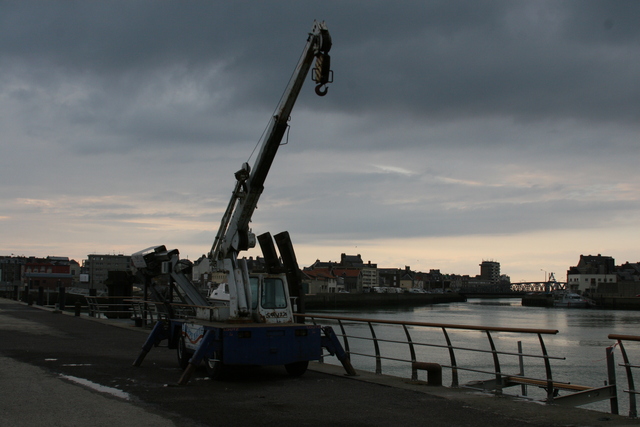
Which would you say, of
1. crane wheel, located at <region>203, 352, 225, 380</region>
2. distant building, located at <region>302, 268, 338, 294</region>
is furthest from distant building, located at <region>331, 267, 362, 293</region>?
crane wheel, located at <region>203, 352, 225, 380</region>

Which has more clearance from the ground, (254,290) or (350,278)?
(350,278)

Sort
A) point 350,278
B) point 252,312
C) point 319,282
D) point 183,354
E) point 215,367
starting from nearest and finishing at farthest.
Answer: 1. point 215,367
2. point 252,312
3. point 183,354
4. point 319,282
5. point 350,278

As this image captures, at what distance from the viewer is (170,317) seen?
16469mm

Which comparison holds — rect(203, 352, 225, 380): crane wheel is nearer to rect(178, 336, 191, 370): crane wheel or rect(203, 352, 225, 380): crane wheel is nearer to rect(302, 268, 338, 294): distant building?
rect(178, 336, 191, 370): crane wheel

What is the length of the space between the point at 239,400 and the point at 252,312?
322 cm

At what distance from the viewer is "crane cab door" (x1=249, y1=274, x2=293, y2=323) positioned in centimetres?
1368

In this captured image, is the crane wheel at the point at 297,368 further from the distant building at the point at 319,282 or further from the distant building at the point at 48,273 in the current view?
the distant building at the point at 48,273

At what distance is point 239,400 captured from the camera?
10617 millimetres

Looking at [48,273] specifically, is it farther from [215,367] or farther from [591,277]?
[215,367]

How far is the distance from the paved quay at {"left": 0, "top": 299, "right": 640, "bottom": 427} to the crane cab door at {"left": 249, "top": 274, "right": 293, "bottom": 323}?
1378 mm

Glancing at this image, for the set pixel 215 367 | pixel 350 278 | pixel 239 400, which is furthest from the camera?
pixel 350 278

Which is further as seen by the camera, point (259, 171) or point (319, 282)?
point (319, 282)

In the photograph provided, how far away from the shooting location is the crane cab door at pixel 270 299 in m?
13.7

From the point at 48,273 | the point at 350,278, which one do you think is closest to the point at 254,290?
the point at 48,273
